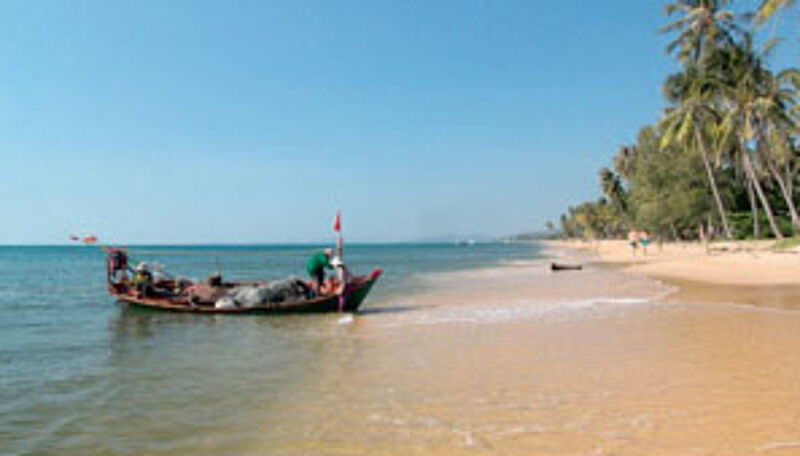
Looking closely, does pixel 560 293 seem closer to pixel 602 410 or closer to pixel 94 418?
pixel 602 410

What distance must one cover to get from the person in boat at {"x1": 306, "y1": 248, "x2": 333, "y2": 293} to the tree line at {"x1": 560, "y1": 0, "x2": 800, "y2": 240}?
18990 mm

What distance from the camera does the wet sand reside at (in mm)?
4695

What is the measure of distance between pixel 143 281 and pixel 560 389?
16.0 metres

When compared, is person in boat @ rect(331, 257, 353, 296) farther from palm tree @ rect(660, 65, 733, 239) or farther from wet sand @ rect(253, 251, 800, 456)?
palm tree @ rect(660, 65, 733, 239)

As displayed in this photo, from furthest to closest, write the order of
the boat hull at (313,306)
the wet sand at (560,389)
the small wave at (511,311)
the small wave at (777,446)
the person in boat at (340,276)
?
1. the boat hull at (313,306)
2. the person in boat at (340,276)
3. the small wave at (511,311)
4. the wet sand at (560,389)
5. the small wave at (777,446)

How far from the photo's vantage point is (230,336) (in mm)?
12016

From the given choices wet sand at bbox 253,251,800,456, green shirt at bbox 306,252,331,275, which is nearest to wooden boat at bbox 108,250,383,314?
green shirt at bbox 306,252,331,275

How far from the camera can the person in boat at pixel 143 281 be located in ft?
58.8

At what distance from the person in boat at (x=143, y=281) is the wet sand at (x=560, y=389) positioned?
379 inches

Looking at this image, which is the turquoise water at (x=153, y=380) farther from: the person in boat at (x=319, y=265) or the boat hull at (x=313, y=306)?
the person in boat at (x=319, y=265)

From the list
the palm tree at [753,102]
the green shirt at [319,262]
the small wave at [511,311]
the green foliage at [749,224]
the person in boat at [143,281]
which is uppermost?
the palm tree at [753,102]

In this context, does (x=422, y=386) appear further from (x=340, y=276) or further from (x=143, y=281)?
(x=143, y=281)

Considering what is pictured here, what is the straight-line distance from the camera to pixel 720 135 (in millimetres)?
32531

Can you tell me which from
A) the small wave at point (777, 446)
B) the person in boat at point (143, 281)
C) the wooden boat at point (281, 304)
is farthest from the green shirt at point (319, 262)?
the small wave at point (777, 446)
